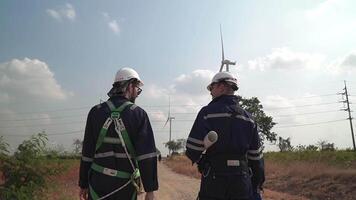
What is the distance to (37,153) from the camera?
10.1 metres

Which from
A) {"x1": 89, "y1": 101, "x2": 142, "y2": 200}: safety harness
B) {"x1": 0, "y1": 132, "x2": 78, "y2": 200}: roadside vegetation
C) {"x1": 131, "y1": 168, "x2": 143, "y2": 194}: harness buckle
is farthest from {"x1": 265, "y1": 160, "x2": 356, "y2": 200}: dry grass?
{"x1": 89, "y1": 101, "x2": 142, "y2": 200}: safety harness

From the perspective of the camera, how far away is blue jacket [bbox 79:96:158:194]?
445 cm

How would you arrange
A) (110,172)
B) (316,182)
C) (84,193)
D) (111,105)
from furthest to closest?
(316,182), (84,193), (111,105), (110,172)

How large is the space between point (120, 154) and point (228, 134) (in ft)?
4.47

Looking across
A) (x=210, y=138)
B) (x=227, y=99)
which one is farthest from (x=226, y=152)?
(x=227, y=99)

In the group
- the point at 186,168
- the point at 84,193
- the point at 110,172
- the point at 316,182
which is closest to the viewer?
the point at 110,172

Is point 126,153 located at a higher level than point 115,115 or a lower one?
lower

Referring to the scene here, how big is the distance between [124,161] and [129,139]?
0.24 meters

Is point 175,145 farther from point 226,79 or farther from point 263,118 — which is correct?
point 226,79

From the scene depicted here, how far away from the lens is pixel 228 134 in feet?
16.7

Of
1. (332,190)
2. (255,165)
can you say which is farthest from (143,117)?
(332,190)

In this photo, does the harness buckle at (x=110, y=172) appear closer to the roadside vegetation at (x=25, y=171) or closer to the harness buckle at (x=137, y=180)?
the harness buckle at (x=137, y=180)

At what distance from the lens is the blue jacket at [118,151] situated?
175 inches

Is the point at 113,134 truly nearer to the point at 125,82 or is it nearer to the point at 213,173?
the point at 125,82
